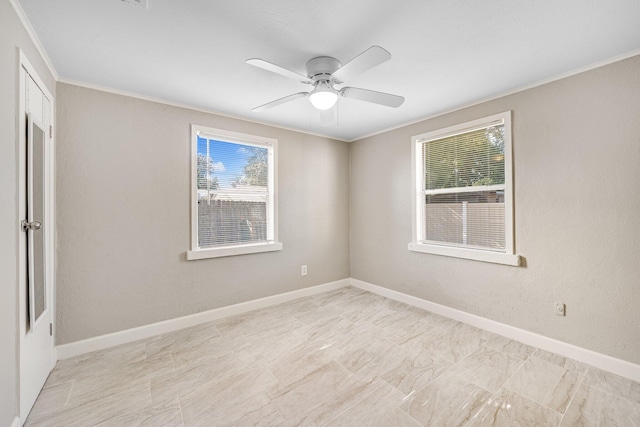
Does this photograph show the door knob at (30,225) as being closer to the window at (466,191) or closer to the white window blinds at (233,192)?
the white window blinds at (233,192)

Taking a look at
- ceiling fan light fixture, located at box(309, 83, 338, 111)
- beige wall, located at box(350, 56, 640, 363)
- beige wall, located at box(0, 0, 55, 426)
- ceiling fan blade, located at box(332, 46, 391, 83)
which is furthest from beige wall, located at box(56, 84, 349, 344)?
beige wall, located at box(350, 56, 640, 363)

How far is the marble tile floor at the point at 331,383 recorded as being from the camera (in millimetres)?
1689

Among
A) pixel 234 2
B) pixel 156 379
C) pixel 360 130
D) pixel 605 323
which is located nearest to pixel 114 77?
pixel 234 2

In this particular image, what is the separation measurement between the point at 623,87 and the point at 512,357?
A: 224 centimetres

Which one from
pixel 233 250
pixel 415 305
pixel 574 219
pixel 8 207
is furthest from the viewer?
pixel 415 305

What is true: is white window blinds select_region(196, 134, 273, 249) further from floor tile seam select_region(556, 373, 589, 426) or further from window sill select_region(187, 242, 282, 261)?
floor tile seam select_region(556, 373, 589, 426)

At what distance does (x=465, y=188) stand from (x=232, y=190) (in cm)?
266

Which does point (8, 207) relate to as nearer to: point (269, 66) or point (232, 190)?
point (269, 66)

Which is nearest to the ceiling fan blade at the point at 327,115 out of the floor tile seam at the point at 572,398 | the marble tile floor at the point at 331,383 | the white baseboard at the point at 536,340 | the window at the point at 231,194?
the window at the point at 231,194

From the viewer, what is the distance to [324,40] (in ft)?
5.91

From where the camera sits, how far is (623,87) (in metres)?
2.05

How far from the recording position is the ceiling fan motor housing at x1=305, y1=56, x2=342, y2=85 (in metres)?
1.99

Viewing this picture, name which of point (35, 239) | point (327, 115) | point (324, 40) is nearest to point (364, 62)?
point (324, 40)

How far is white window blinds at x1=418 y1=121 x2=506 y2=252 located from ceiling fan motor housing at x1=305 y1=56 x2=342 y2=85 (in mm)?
1799
